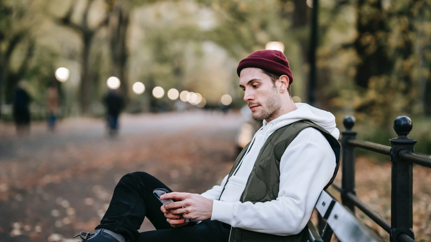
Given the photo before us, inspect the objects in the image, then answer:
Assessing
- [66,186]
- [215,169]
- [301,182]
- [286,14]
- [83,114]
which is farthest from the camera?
[83,114]

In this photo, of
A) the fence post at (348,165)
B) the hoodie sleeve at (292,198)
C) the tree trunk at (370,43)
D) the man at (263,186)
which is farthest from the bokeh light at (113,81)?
the hoodie sleeve at (292,198)

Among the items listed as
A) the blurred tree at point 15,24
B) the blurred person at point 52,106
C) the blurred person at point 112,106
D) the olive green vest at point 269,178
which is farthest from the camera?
the blurred tree at point 15,24

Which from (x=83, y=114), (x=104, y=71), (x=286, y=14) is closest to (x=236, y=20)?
(x=286, y=14)

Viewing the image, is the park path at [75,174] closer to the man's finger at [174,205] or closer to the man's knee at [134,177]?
the man's knee at [134,177]

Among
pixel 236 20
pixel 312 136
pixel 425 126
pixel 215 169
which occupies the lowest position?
pixel 215 169

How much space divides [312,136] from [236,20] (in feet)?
53.0

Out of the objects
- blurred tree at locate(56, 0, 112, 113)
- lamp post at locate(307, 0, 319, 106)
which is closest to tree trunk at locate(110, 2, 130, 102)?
blurred tree at locate(56, 0, 112, 113)

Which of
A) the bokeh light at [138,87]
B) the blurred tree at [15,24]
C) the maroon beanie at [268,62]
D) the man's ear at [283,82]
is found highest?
the blurred tree at [15,24]

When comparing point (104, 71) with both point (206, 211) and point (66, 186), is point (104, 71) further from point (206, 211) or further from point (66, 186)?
point (206, 211)

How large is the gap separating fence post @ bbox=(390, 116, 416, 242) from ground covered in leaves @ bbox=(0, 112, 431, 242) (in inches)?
97.8

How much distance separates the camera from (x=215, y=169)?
10469 millimetres

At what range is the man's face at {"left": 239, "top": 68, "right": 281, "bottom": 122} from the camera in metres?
2.34

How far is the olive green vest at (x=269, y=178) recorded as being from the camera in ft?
6.88

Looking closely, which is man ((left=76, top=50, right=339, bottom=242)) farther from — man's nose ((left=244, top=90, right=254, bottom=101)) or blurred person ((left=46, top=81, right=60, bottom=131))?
blurred person ((left=46, top=81, right=60, bottom=131))
